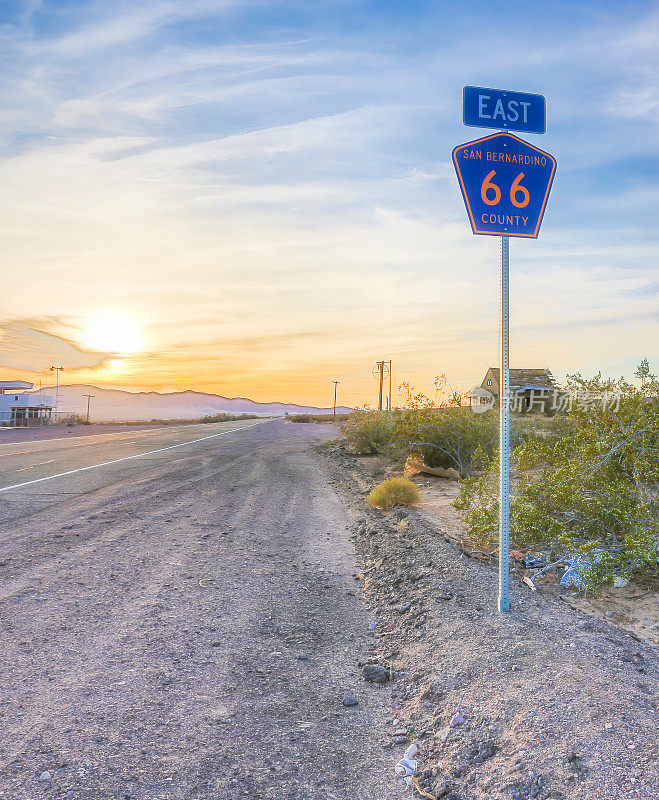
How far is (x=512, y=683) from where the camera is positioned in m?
3.79

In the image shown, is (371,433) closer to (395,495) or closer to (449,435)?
(449,435)

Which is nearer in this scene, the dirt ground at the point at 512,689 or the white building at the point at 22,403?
the dirt ground at the point at 512,689

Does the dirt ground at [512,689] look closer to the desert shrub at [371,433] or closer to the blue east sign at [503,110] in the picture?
the blue east sign at [503,110]

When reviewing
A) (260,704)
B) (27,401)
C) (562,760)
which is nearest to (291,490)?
(260,704)

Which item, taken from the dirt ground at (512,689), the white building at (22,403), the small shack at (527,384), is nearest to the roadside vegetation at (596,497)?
the dirt ground at (512,689)

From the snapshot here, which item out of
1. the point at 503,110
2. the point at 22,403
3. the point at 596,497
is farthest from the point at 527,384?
the point at 22,403

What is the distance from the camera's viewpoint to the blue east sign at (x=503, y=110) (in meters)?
4.80

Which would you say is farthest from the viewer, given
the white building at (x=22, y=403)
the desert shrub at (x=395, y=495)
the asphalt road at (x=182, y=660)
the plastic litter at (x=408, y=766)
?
the white building at (x=22, y=403)

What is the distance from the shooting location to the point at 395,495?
10438 millimetres

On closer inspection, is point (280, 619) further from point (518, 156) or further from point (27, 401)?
point (27, 401)

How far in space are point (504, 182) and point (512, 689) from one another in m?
3.61

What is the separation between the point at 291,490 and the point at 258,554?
18.3 feet

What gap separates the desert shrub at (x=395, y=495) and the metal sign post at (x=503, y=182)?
5486 millimetres

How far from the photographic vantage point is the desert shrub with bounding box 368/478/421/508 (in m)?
10.4
